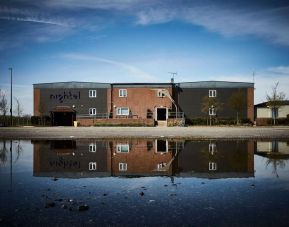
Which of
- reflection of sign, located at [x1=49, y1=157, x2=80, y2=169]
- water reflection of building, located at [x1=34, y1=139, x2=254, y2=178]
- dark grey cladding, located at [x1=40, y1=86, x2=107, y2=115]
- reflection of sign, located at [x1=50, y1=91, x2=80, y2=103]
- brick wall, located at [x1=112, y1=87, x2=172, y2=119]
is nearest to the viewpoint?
water reflection of building, located at [x1=34, y1=139, x2=254, y2=178]

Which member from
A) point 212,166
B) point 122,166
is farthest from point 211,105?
point 122,166

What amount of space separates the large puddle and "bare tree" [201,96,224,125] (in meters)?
35.1

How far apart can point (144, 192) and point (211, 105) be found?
4106cm

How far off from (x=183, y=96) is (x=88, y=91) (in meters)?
15.8

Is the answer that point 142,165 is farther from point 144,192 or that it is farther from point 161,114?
point 161,114

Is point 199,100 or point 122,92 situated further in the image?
point 199,100

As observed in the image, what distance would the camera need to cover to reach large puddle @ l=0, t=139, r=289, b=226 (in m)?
5.20

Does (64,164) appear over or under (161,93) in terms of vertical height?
under

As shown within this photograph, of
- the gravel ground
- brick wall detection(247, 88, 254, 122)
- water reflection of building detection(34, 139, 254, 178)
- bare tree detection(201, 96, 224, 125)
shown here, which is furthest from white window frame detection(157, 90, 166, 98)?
water reflection of building detection(34, 139, 254, 178)

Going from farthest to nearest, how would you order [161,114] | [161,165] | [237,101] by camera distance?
[161,114] → [237,101] → [161,165]

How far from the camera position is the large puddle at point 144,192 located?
17.1 ft

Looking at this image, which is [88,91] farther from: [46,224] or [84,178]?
[46,224]

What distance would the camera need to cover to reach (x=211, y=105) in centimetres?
4656

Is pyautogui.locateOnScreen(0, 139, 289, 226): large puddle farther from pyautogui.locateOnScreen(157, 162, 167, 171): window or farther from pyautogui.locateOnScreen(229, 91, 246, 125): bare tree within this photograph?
pyautogui.locateOnScreen(229, 91, 246, 125): bare tree
